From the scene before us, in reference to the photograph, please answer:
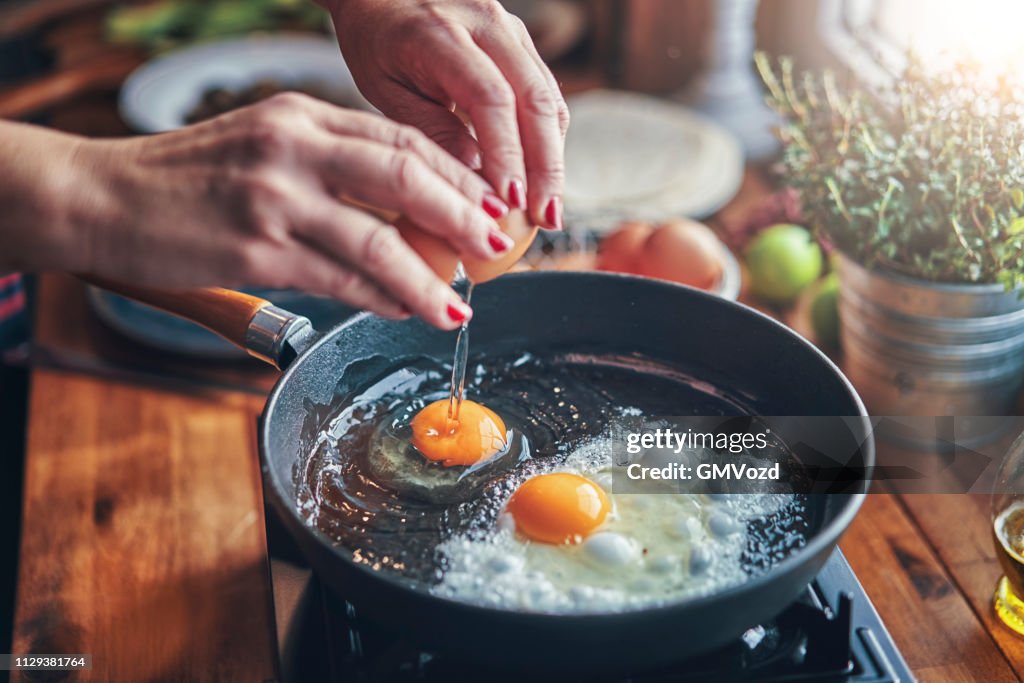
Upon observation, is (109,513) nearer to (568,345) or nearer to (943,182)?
(568,345)

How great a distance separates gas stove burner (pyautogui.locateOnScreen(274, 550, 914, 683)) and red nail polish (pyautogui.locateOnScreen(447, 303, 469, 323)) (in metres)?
0.33

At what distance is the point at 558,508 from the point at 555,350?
34 centimetres

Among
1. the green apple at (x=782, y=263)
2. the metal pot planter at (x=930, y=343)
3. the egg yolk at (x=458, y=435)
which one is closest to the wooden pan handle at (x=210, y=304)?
the egg yolk at (x=458, y=435)

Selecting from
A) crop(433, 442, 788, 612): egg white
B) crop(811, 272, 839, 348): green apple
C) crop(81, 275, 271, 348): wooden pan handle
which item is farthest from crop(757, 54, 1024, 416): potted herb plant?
crop(81, 275, 271, 348): wooden pan handle

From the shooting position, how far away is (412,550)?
41.3 inches

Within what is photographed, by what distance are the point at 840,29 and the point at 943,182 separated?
111cm

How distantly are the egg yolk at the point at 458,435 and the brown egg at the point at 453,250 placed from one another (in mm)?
206

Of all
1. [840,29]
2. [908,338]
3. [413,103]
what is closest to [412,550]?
[413,103]

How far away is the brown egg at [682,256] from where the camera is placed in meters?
1.71

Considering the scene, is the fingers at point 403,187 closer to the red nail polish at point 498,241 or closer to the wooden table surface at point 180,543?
the red nail polish at point 498,241

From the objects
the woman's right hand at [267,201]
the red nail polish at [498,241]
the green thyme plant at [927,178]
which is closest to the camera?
the woman's right hand at [267,201]

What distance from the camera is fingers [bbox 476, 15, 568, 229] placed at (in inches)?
41.4

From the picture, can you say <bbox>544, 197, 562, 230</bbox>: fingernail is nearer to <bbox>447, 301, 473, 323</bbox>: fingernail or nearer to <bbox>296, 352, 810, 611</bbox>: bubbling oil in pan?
<bbox>447, 301, 473, 323</bbox>: fingernail

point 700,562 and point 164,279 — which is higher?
point 164,279
